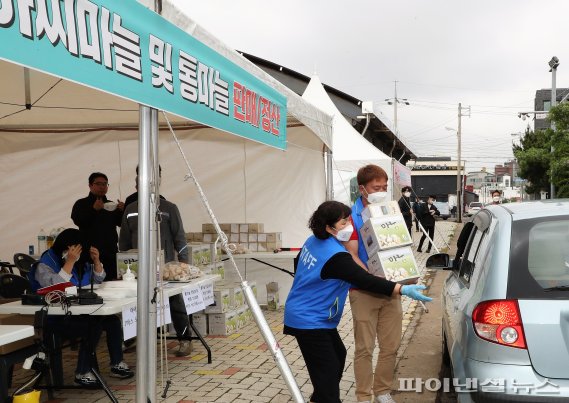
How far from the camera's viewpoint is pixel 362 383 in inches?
163

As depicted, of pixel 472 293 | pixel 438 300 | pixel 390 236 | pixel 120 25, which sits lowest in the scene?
pixel 438 300

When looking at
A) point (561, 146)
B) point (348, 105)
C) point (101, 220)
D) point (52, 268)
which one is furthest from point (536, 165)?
point (52, 268)

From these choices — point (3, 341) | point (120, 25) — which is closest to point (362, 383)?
point (3, 341)

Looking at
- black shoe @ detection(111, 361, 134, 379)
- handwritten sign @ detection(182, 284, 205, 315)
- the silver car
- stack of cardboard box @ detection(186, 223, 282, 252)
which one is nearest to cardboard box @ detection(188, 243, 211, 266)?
handwritten sign @ detection(182, 284, 205, 315)

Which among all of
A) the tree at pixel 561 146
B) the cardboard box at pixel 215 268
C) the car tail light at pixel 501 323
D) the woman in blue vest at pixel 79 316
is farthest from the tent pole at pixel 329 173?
the tree at pixel 561 146

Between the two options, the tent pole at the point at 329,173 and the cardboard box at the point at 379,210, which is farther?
the tent pole at the point at 329,173

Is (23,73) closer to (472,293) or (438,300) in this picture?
(472,293)

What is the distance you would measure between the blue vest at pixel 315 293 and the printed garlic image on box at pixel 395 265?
538 mm

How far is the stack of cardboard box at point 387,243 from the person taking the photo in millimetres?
3977

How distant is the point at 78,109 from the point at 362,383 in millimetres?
5351

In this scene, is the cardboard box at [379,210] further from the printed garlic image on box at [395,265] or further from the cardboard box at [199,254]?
the cardboard box at [199,254]

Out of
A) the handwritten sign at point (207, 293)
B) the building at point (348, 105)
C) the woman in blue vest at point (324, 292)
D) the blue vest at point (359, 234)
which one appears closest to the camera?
the woman in blue vest at point (324, 292)

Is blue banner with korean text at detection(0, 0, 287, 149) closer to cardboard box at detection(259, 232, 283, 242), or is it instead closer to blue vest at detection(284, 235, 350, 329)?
blue vest at detection(284, 235, 350, 329)

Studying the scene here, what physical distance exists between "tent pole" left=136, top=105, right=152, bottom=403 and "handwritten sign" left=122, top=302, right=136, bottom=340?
0.53 metres
